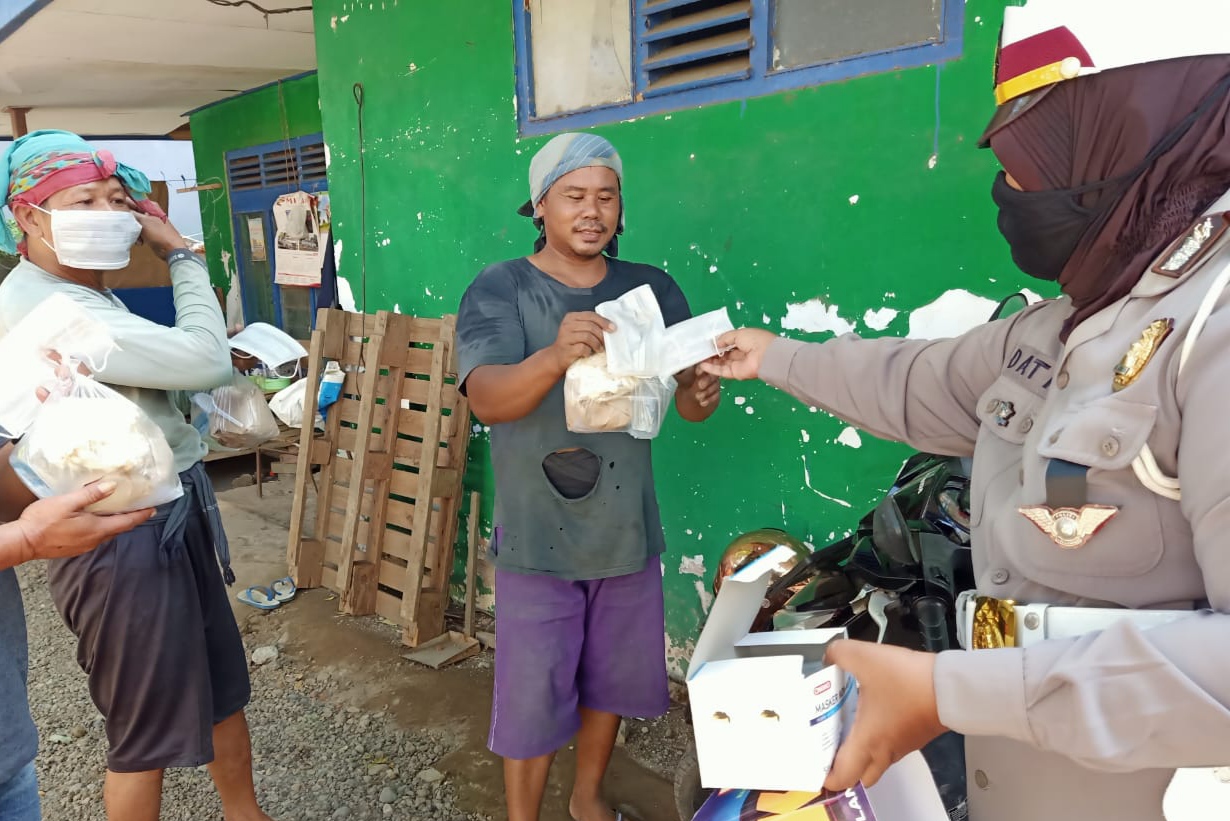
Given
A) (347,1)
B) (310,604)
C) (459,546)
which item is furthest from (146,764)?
(347,1)

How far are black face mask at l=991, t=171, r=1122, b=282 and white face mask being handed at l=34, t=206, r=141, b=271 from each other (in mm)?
1856

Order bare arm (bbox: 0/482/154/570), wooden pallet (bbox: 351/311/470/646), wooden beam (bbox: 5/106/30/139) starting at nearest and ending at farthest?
bare arm (bbox: 0/482/154/570) → wooden pallet (bbox: 351/311/470/646) → wooden beam (bbox: 5/106/30/139)

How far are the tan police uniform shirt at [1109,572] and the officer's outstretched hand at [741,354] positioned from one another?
2.02 ft

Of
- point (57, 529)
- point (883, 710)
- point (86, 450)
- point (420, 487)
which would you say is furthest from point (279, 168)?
point (883, 710)

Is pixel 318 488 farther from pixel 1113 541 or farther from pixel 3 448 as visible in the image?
pixel 1113 541

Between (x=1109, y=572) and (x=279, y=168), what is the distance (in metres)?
6.80

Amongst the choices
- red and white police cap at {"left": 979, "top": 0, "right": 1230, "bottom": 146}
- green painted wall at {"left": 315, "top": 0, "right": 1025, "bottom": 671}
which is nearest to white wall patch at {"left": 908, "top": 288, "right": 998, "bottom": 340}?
green painted wall at {"left": 315, "top": 0, "right": 1025, "bottom": 671}

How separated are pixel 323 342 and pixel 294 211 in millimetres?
2422

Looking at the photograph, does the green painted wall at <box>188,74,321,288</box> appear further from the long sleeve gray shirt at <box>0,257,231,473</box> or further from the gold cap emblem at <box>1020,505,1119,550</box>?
the gold cap emblem at <box>1020,505,1119,550</box>

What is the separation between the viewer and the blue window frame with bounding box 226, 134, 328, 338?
601 cm

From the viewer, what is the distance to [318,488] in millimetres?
3920

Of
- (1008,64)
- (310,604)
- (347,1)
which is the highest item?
(347,1)

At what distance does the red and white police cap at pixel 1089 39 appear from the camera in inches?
30.5

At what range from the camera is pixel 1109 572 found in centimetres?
81
